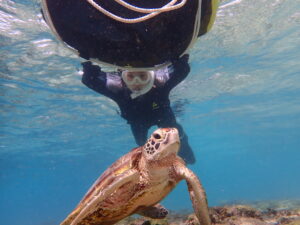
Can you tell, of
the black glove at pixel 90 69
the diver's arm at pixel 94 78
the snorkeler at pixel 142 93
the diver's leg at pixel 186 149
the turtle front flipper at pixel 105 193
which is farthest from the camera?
the diver's leg at pixel 186 149

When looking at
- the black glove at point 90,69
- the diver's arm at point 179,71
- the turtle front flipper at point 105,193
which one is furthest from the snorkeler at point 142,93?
the turtle front flipper at point 105,193

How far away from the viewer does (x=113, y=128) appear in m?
24.8

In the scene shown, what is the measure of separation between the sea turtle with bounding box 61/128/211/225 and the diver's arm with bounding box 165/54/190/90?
7.04 ft

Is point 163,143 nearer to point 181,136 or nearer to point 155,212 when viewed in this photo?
point 155,212

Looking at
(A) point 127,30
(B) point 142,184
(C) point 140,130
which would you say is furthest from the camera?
(C) point 140,130

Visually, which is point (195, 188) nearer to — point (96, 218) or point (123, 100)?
point (96, 218)

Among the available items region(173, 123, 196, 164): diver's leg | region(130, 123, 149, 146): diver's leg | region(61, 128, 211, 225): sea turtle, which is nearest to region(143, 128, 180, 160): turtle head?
region(61, 128, 211, 225): sea turtle

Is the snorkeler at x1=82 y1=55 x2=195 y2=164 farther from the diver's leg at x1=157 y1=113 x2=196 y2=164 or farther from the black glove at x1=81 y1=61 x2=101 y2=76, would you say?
the black glove at x1=81 y1=61 x2=101 y2=76

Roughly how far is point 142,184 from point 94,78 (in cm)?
398

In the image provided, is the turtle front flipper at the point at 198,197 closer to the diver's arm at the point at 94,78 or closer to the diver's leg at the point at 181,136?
the diver's arm at the point at 94,78

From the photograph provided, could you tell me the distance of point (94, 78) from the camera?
21.2ft

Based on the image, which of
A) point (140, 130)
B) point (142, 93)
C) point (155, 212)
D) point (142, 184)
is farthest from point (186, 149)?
point (142, 184)

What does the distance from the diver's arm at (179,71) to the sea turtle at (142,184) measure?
2145 mm

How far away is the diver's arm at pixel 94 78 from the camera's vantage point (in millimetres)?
5527
